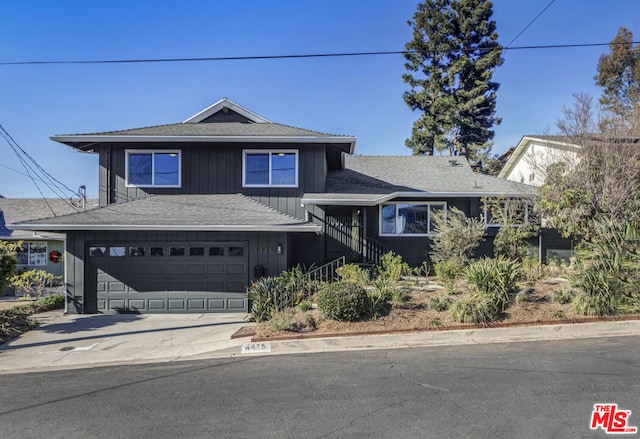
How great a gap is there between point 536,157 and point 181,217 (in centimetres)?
1867

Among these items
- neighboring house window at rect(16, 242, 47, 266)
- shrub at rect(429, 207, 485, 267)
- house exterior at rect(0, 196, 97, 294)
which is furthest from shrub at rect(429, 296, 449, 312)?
neighboring house window at rect(16, 242, 47, 266)

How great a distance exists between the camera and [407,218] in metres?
14.8

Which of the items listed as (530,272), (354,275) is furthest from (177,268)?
(530,272)

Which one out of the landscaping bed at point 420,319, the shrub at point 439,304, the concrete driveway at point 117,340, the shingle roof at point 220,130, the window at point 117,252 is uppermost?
the shingle roof at point 220,130

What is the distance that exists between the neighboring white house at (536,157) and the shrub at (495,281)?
213 inches

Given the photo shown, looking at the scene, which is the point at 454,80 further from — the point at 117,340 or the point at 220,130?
the point at 117,340

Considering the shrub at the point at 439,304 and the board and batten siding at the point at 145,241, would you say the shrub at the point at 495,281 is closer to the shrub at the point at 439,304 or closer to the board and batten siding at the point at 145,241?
the shrub at the point at 439,304

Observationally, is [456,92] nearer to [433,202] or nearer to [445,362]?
[433,202]

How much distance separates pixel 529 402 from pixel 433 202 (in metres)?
10.6

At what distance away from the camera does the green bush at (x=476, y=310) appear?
8289 mm

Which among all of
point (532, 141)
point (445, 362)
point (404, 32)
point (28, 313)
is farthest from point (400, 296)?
point (404, 32)

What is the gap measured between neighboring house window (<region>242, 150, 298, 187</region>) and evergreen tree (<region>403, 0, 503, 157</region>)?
66.6 ft

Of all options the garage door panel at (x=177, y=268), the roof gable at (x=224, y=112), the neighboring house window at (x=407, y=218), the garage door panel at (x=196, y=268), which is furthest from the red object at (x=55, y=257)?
the neighboring house window at (x=407, y=218)

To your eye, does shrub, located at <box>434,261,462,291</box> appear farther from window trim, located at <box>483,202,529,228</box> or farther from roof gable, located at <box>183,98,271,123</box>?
roof gable, located at <box>183,98,271,123</box>
